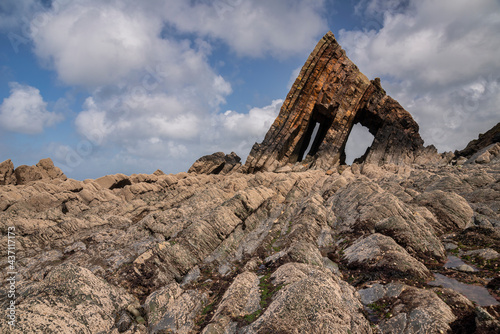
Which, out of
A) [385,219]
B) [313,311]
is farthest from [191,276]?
[385,219]

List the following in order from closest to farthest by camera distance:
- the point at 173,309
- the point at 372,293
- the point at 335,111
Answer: the point at 372,293, the point at 173,309, the point at 335,111

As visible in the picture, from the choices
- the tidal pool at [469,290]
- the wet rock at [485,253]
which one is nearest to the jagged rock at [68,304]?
the tidal pool at [469,290]

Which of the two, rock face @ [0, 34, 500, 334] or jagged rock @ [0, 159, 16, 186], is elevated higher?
jagged rock @ [0, 159, 16, 186]

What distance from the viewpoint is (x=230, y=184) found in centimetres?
4409

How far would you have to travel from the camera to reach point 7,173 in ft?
176

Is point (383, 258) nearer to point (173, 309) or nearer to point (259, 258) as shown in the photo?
point (259, 258)

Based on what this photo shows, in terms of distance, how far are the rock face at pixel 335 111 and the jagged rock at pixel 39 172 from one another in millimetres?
43685

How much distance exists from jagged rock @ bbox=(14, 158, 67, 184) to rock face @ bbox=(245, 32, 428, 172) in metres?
43.7

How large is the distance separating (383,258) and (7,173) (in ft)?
220

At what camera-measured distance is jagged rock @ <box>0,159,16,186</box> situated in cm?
5273

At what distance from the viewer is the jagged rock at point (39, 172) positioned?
56.0 m

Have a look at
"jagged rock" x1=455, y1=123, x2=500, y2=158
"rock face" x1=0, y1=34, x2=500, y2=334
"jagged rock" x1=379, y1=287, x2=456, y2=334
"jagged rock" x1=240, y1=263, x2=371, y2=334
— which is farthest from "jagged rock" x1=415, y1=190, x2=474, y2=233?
"jagged rock" x1=455, y1=123, x2=500, y2=158

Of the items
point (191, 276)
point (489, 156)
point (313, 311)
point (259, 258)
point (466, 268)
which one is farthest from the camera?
point (489, 156)

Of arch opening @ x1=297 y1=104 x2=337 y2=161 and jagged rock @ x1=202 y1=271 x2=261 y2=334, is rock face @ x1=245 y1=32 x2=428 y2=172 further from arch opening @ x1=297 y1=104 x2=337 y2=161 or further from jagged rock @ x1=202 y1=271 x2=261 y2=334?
jagged rock @ x1=202 y1=271 x2=261 y2=334
